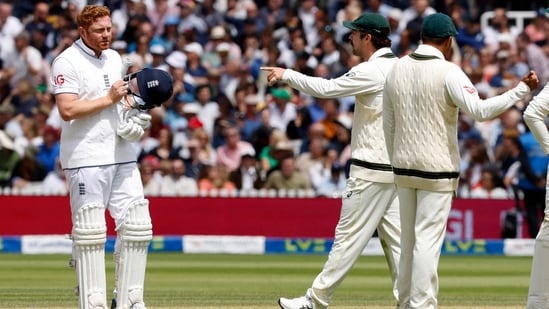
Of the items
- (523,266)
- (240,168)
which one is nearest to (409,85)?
(523,266)

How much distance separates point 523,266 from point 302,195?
9.32 ft

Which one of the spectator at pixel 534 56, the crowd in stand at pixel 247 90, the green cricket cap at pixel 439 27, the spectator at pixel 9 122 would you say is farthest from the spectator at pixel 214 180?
the green cricket cap at pixel 439 27

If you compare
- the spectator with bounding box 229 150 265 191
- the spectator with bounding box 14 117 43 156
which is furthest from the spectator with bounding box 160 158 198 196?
the spectator with bounding box 14 117 43 156

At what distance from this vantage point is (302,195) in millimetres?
14836

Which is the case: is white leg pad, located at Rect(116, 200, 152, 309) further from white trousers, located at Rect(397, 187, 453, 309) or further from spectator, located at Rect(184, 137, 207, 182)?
spectator, located at Rect(184, 137, 207, 182)

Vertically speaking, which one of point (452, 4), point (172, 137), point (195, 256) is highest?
point (452, 4)

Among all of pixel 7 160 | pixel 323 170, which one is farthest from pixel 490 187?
pixel 7 160

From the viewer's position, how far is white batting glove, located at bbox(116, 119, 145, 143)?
7.36 metres

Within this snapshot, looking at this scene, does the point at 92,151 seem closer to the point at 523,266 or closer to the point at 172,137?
the point at 523,266

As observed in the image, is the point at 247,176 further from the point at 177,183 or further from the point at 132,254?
the point at 132,254

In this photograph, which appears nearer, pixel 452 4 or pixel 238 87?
pixel 238 87

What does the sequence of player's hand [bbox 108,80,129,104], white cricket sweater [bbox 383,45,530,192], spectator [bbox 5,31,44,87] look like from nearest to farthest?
white cricket sweater [bbox 383,45,530,192] → player's hand [bbox 108,80,129,104] → spectator [bbox 5,31,44,87]

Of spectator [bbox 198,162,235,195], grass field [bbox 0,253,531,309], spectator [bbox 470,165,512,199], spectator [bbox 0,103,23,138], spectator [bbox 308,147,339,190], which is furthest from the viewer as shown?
spectator [bbox 0,103,23,138]

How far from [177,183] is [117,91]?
775 centimetres
